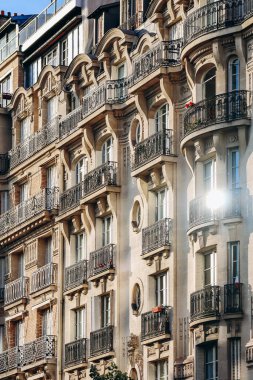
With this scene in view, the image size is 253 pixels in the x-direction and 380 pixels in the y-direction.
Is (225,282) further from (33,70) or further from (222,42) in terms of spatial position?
(33,70)

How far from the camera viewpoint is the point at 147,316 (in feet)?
175

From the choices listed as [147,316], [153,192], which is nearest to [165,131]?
[153,192]

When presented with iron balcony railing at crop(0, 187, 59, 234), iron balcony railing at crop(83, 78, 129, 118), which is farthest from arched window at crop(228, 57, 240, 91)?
iron balcony railing at crop(0, 187, 59, 234)

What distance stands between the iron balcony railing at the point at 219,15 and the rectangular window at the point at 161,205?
18.6 ft

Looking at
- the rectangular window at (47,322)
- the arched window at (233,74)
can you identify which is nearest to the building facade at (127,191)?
the arched window at (233,74)

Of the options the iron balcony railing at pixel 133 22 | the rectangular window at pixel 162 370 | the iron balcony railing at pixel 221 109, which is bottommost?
the rectangular window at pixel 162 370

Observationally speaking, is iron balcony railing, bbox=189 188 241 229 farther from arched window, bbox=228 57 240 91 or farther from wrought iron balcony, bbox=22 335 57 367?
wrought iron balcony, bbox=22 335 57 367

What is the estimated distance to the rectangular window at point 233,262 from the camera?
49.0 meters

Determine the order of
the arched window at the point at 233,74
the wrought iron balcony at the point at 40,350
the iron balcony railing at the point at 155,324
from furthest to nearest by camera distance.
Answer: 1. the wrought iron balcony at the point at 40,350
2. the iron balcony railing at the point at 155,324
3. the arched window at the point at 233,74

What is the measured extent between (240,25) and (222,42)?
85 centimetres

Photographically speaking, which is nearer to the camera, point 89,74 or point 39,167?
point 89,74

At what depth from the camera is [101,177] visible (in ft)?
190

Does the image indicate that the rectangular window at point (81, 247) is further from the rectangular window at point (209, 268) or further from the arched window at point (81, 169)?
the rectangular window at point (209, 268)

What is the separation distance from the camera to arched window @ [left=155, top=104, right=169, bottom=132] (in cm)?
5475
